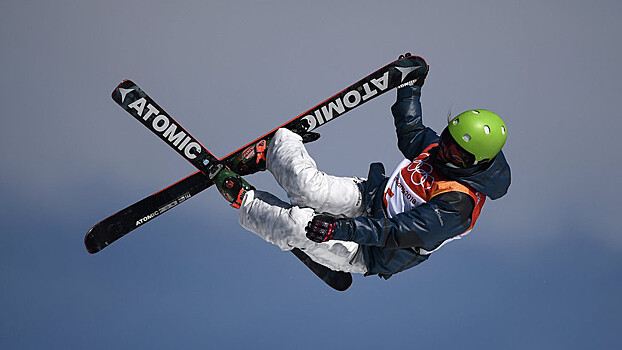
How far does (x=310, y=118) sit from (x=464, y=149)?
2312 millimetres

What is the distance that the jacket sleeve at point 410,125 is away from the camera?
288 inches

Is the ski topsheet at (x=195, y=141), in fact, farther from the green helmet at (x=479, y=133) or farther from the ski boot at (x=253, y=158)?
the green helmet at (x=479, y=133)

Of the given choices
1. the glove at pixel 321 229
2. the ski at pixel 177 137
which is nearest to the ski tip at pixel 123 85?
the ski at pixel 177 137

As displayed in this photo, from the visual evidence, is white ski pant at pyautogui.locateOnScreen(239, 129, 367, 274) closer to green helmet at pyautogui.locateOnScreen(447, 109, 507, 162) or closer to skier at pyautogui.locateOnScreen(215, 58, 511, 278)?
skier at pyautogui.locateOnScreen(215, 58, 511, 278)

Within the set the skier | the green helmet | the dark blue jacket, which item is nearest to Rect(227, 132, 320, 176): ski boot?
the skier

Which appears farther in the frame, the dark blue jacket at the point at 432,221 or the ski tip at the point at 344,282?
the ski tip at the point at 344,282

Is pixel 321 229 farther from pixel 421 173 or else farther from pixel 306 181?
pixel 421 173

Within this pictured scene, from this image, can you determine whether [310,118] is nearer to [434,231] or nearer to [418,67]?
[418,67]

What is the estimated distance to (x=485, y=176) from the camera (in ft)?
21.2

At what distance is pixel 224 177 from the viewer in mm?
7812

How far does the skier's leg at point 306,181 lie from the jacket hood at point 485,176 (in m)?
1.09

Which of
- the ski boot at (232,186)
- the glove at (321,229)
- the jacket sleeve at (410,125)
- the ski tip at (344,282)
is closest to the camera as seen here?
the glove at (321,229)

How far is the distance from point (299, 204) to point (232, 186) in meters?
0.91

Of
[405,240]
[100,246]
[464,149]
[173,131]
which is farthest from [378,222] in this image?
[100,246]
